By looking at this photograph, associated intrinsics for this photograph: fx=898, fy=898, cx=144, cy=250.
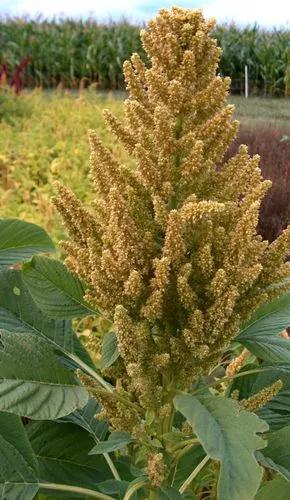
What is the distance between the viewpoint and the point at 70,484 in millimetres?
1688

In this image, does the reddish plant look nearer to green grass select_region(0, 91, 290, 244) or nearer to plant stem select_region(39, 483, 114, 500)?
green grass select_region(0, 91, 290, 244)

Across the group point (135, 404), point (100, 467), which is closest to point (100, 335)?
point (100, 467)

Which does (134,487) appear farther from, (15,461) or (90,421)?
(90,421)

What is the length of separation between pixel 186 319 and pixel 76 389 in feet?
0.66

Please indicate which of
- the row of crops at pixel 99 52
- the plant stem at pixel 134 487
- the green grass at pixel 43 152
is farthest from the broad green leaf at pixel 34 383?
the row of crops at pixel 99 52

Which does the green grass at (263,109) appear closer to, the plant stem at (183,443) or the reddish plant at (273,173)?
the reddish plant at (273,173)

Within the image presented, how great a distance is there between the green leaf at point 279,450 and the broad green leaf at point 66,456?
38 centimetres

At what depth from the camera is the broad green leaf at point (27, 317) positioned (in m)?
1.66

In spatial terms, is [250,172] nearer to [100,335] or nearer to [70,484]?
[70,484]

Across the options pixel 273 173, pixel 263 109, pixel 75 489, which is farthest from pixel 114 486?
pixel 263 109

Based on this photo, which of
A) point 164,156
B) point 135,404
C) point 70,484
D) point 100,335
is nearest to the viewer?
point 164,156

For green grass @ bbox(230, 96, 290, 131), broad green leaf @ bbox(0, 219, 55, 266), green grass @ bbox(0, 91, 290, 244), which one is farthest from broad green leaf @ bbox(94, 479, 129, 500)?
green grass @ bbox(230, 96, 290, 131)

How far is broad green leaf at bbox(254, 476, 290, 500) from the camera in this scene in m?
1.52

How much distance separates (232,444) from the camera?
1234mm
